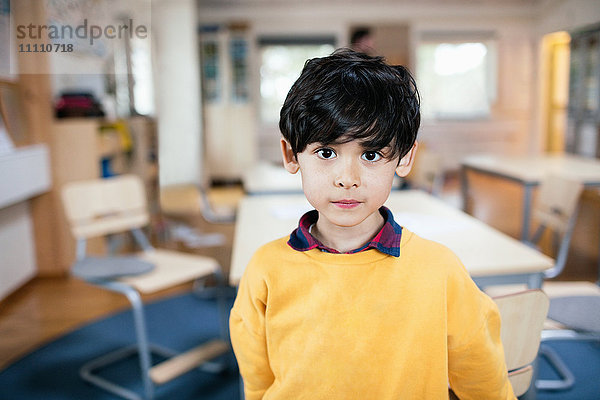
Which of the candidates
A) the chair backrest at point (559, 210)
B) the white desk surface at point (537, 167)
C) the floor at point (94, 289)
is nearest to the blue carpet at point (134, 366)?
the floor at point (94, 289)

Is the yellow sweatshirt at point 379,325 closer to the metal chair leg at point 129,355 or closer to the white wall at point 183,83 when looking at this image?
the metal chair leg at point 129,355

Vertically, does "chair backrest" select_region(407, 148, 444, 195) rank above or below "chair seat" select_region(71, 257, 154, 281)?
above

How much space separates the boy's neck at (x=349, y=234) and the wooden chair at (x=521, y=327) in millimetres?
340

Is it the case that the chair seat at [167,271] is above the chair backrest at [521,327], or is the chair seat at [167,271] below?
below

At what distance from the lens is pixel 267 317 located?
2.72 ft

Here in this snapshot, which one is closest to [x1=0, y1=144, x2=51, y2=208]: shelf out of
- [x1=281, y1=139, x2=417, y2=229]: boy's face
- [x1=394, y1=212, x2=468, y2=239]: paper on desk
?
[x1=394, y1=212, x2=468, y2=239]: paper on desk

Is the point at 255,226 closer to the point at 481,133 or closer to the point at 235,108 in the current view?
the point at 235,108

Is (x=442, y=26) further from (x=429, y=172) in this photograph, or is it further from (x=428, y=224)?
(x=428, y=224)

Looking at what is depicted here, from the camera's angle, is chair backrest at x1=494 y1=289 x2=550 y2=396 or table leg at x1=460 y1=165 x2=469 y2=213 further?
table leg at x1=460 y1=165 x2=469 y2=213

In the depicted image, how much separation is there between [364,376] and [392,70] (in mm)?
467

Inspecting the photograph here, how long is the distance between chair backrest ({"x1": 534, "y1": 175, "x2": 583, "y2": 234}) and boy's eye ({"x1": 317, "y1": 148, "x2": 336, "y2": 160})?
1854 mm

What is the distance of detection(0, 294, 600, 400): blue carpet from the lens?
2043 millimetres

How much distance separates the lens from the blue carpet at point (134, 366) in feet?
6.70

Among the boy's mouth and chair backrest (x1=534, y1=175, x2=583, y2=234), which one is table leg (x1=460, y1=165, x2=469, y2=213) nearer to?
chair backrest (x1=534, y1=175, x2=583, y2=234)
